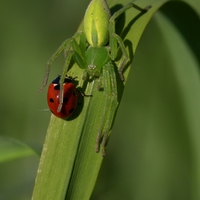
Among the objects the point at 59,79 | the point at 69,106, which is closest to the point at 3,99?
the point at 59,79

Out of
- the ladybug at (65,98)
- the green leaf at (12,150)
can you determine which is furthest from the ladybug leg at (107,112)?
the green leaf at (12,150)

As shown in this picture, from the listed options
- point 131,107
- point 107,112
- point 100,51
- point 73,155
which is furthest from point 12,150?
point 131,107

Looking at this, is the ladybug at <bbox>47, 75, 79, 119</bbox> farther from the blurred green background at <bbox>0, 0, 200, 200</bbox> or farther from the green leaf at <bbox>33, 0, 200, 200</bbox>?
the blurred green background at <bbox>0, 0, 200, 200</bbox>

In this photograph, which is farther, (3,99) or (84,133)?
(3,99)

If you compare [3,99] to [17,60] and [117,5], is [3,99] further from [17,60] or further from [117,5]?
[117,5]

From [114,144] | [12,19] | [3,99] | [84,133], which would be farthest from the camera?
[12,19]

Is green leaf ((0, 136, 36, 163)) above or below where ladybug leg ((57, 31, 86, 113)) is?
below

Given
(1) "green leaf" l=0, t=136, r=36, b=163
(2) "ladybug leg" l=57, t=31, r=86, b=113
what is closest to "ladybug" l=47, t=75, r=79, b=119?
(2) "ladybug leg" l=57, t=31, r=86, b=113

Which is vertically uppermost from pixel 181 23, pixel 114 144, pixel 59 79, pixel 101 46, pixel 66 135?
pixel 181 23
